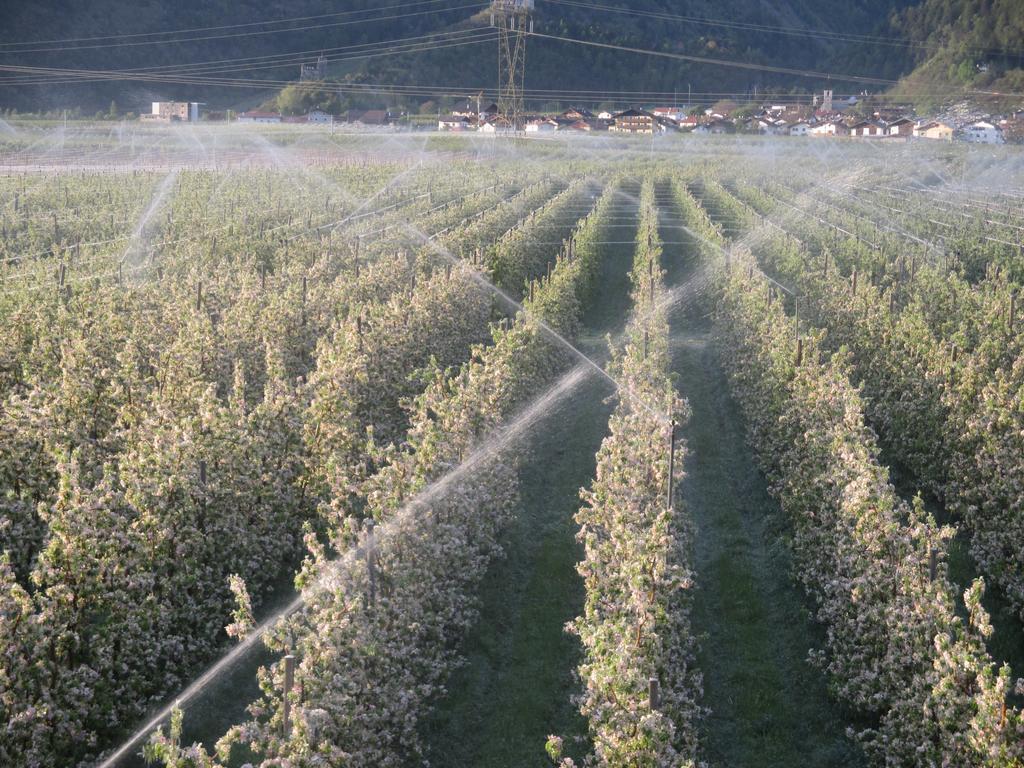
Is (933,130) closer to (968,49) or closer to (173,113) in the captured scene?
(968,49)

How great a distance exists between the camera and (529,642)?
10.9 m

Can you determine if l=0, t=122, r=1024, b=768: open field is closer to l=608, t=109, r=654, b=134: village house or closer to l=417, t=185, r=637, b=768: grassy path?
l=417, t=185, r=637, b=768: grassy path

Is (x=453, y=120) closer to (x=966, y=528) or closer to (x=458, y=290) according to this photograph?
(x=458, y=290)

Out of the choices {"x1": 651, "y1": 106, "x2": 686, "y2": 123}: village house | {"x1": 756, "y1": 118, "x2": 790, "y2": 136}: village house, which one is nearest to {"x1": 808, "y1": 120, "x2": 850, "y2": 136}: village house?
{"x1": 756, "y1": 118, "x2": 790, "y2": 136}: village house

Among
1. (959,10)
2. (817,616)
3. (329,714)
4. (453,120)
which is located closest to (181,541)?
(329,714)

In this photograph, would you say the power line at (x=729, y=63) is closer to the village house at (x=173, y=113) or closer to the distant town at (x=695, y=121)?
the distant town at (x=695, y=121)

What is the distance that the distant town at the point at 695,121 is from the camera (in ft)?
276

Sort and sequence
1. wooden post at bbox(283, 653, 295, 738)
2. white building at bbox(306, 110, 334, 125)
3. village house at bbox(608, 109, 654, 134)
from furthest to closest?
village house at bbox(608, 109, 654, 134)
white building at bbox(306, 110, 334, 125)
wooden post at bbox(283, 653, 295, 738)

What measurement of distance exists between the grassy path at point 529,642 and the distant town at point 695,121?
62421mm

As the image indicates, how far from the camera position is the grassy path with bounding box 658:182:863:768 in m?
9.38

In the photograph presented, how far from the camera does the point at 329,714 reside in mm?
7465

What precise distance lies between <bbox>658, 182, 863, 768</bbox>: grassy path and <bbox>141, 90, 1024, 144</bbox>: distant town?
205 ft

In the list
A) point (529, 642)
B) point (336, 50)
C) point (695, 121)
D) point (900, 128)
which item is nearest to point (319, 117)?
point (695, 121)

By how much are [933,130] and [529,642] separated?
92398 millimetres
